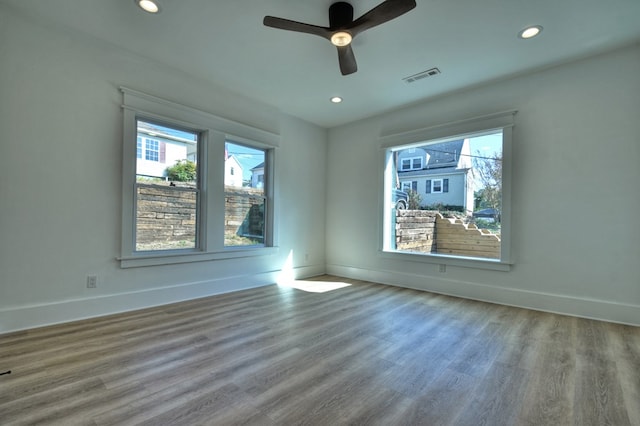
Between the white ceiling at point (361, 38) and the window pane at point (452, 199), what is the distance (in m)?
0.91

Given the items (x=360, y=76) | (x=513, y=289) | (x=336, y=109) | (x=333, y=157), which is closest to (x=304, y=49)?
(x=360, y=76)

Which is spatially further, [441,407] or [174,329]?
[174,329]

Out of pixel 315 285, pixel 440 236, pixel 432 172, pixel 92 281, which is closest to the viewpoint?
pixel 92 281

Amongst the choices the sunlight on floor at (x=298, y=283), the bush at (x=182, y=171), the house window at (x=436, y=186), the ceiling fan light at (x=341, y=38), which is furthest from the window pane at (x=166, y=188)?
the house window at (x=436, y=186)

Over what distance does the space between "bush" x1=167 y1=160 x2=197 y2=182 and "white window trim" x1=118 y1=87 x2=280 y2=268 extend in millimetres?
131

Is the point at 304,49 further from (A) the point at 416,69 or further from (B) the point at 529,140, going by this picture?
(B) the point at 529,140

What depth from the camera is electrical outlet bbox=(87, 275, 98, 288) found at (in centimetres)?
301

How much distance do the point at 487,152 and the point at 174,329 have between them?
4226 mm

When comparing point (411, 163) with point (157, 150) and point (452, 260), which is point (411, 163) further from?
point (157, 150)

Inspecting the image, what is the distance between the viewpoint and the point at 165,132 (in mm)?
3666

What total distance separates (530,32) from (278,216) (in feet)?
12.4

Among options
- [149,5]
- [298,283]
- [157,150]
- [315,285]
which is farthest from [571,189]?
[157,150]

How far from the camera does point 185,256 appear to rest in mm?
3727

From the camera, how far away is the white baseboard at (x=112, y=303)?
265cm
